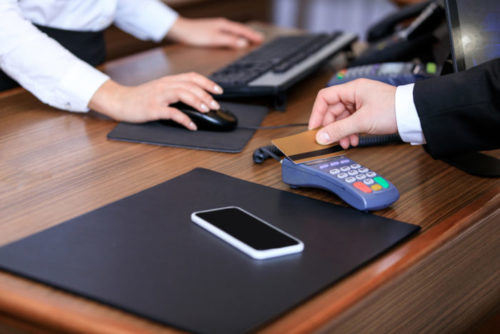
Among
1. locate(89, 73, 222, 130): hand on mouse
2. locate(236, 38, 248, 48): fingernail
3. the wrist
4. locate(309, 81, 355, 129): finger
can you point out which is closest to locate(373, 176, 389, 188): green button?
Result: locate(309, 81, 355, 129): finger

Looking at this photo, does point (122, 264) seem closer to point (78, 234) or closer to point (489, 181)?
point (78, 234)


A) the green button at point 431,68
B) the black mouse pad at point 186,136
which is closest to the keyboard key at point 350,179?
the black mouse pad at point 186,136

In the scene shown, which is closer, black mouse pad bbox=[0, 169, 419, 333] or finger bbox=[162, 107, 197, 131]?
black mouse pad bbox=[0, 169, 419, 333]

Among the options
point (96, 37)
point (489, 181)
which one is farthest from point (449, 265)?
point (96, 37)

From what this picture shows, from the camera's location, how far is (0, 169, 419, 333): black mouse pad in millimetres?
509

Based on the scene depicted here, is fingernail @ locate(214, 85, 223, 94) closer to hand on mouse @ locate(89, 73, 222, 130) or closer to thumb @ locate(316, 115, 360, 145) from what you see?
hand on mouse @ locate(89, 73, 222, 130)

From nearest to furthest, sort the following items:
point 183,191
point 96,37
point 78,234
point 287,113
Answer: point 78,234 → point 183,191 → point 287,113 → point 96,37

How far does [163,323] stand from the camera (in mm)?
486

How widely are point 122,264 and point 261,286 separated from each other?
145mm

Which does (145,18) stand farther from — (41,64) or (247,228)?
(247,228)

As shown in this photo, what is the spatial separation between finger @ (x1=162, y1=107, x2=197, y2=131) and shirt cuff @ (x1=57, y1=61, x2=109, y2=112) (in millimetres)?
168

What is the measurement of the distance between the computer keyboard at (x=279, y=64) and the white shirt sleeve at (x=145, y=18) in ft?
1.02

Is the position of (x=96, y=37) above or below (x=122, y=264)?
above

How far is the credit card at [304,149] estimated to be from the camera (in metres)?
0.75
